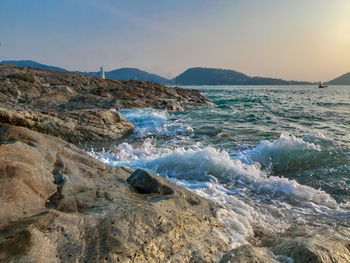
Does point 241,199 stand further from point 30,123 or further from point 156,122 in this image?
point 156,122

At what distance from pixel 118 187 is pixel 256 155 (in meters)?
5.77

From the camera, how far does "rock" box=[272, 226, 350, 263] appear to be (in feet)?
8.02

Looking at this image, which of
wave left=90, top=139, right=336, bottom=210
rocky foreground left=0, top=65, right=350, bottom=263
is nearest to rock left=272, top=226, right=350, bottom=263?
rocky foreground left=0, top=65, right=350, bottom=263

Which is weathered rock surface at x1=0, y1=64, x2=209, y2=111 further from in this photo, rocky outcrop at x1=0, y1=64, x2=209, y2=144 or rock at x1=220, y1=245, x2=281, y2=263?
rock at x1=220, y1=245, x2=281, y2=263

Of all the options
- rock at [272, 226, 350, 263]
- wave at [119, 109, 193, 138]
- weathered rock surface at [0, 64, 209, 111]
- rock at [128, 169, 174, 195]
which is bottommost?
wave at [119, 109, 193, 138]

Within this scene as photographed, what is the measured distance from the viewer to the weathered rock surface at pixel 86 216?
6.34 ft

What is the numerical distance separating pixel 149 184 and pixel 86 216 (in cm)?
126

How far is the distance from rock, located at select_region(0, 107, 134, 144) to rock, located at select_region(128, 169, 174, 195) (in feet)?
18.2

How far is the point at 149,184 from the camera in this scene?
3.47 m

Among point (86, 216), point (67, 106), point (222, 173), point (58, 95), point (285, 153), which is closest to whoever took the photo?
point (86, 216)

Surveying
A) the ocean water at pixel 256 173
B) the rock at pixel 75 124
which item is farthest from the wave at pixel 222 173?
the rock at pixel 75 124

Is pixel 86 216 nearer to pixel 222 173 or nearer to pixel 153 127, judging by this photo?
pixel 222 173

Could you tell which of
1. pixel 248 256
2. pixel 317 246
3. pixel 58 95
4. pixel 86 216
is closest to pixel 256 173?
pixel 317 246

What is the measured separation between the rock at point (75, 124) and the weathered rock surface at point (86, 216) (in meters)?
4.65
